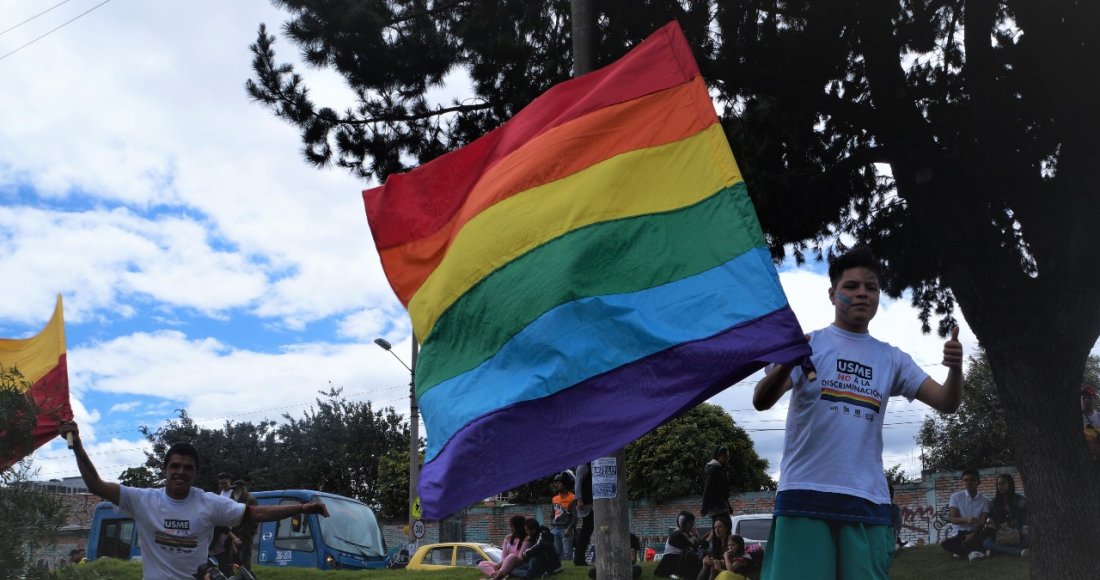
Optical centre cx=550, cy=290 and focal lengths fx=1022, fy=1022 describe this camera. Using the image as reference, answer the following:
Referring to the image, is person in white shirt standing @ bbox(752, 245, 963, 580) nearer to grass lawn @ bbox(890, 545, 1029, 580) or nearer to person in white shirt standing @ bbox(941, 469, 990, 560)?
grass lawn @ bbox(890, 545, 1029, 580)

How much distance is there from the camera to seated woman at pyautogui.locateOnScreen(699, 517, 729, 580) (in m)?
12.9

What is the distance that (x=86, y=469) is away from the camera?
5.73 metres

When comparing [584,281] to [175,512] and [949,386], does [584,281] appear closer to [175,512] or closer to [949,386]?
[949,386]

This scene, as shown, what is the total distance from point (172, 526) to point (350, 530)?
729 inches

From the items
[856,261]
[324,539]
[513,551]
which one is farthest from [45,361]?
[324,539]

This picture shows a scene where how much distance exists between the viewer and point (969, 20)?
35.7 ft

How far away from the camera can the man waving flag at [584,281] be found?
4184 millimetres

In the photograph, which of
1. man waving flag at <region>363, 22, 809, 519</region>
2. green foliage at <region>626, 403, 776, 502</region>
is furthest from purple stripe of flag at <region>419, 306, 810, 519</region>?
green foliage at <region>626, 403, 776, 502</region>

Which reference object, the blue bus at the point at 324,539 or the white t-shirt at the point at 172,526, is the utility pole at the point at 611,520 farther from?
the blue bus at the point at 324,539

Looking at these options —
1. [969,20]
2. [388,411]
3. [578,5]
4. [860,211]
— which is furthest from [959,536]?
[388,411]

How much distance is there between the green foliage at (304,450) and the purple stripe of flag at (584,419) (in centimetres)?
4535

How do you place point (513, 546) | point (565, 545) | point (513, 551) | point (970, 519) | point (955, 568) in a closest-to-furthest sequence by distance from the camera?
point (955, 568), point (970, 519), point (513, 551), point (513, 546), point (565, 545)

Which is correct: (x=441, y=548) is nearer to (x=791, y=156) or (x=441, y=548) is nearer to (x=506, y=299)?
(x=791, y=156)

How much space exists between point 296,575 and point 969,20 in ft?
47.3
